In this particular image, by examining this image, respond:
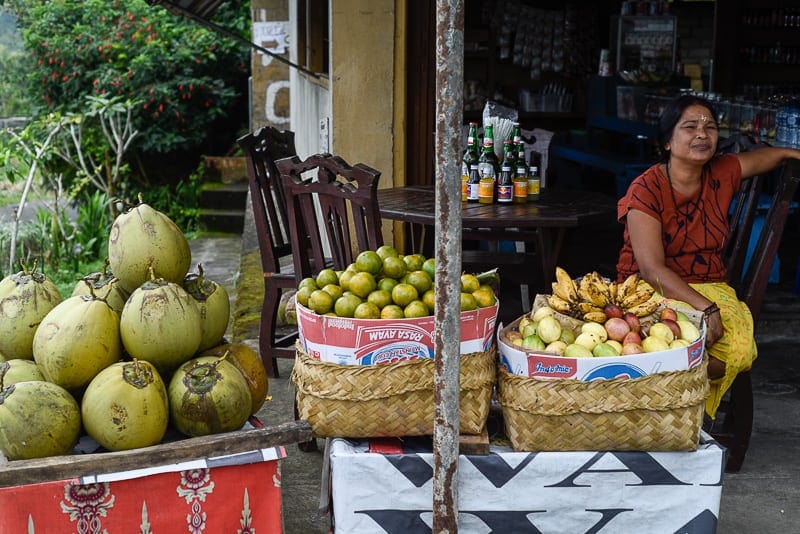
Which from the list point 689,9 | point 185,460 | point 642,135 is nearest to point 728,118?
point 642,135

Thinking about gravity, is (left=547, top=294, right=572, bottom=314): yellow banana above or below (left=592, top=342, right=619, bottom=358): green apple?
above

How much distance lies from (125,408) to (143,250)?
0.55 m

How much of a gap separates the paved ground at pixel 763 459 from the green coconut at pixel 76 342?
996mm

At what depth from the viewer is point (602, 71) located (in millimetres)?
10078

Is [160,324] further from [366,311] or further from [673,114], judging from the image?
[673,114]

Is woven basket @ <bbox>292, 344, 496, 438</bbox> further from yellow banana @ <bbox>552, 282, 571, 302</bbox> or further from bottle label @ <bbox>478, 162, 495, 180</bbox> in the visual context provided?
bottle label @ <bbox>478, 162, 495, 180</bbox>

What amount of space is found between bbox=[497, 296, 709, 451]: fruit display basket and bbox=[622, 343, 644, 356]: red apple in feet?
0.17

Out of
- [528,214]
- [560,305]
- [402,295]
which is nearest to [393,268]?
[402,295]

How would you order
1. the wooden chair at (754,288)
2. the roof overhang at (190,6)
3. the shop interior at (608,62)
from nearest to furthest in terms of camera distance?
the wooden chair at (754,288) → the roof overhang at (190,6) → the shop interior at (608,62)

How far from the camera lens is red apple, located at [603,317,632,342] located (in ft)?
9.72

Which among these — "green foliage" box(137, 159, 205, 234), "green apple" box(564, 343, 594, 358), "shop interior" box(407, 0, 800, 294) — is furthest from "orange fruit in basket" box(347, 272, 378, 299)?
"green foliage" box(137, 159, 205, 234)

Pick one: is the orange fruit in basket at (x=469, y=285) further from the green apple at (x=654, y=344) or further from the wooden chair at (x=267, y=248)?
the wooden chair at (x=267, y=248)

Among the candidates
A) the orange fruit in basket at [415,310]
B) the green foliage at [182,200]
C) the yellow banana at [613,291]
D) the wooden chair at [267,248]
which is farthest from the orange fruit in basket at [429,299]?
the green foliage at [182,200]

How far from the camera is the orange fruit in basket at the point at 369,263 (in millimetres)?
3115
